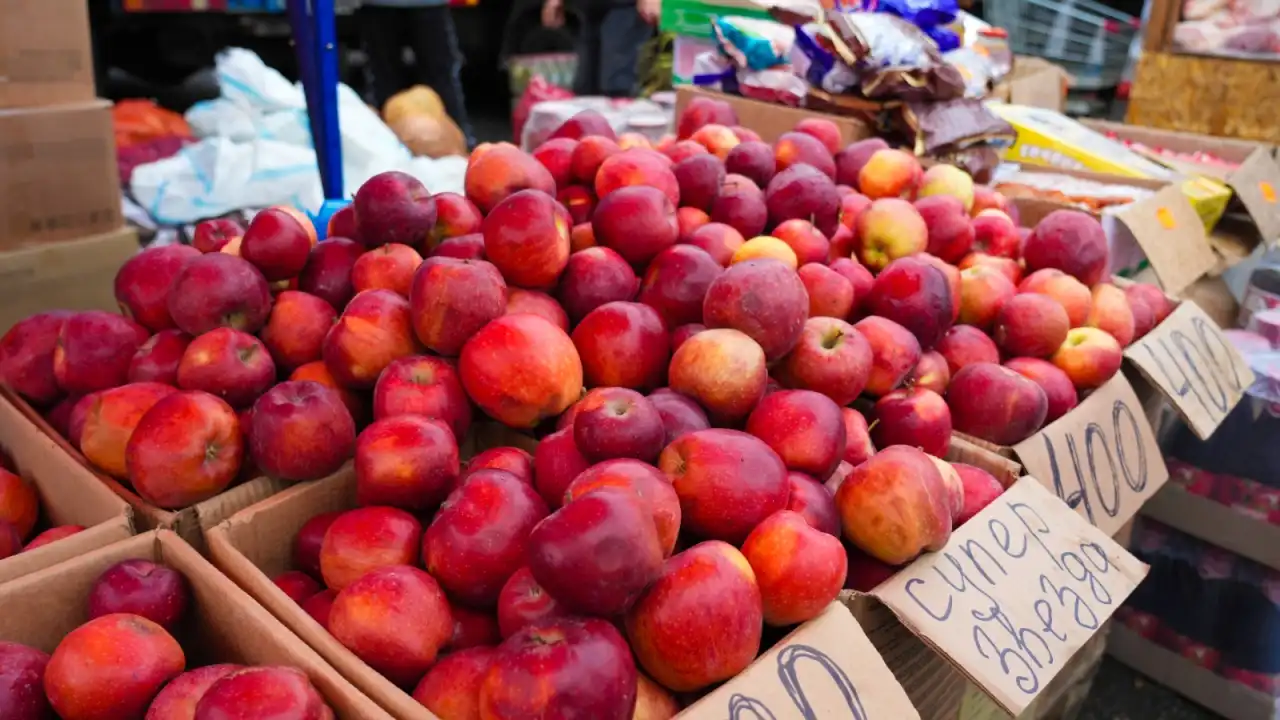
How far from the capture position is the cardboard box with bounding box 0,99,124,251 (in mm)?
2121

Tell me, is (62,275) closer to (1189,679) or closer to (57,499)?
(57,499)

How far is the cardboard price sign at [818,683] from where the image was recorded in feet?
3.10

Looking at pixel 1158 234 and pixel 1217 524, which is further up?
pixel 1158 234

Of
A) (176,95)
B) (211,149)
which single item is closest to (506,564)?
(211,149)

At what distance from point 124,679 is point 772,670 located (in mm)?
680

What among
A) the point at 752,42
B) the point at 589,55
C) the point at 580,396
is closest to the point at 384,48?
the point at 589,55

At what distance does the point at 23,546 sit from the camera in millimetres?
1323

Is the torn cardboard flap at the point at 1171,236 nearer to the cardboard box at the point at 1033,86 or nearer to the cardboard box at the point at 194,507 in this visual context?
the cardboard box at the point at 1033,86

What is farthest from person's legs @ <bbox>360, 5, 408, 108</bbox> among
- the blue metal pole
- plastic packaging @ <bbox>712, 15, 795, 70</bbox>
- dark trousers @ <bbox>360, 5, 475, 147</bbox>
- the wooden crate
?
the wooden crate

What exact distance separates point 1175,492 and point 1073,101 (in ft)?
16.2

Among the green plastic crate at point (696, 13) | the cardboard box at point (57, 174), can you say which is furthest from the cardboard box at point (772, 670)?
the green plastic crate at point (696, 13)

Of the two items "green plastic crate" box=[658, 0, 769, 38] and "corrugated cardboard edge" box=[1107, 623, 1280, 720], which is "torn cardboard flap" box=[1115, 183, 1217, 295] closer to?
"corrugated cardboard edge" box=[1107, 623, 1280, 720]

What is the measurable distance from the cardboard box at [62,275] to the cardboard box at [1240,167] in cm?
320

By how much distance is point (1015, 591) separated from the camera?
121cm
